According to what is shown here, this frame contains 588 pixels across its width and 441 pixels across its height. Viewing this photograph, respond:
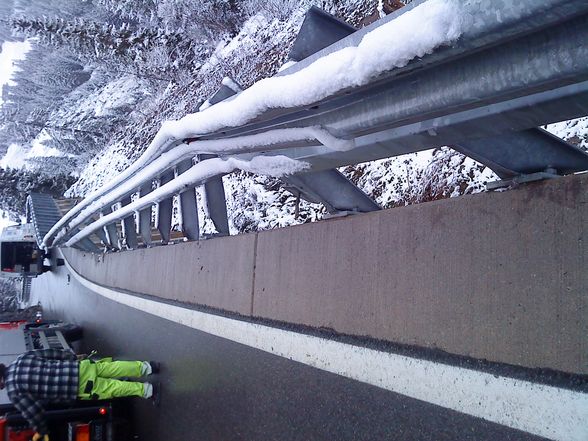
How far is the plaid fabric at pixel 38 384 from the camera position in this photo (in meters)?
6.61

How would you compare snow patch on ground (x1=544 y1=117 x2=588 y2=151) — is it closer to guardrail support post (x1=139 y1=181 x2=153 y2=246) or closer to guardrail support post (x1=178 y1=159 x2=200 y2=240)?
guardrail support post (x1=178 y1=159 x2=200 y2=240)

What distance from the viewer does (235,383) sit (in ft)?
16.4

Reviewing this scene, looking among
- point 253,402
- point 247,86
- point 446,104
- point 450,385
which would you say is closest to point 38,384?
point 253,402

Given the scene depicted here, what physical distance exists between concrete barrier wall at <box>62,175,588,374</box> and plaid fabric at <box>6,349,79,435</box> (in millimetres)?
3490

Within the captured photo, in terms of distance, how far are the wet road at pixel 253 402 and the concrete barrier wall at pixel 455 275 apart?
1.24 feet

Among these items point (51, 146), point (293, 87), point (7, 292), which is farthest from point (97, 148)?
point (293, 87)

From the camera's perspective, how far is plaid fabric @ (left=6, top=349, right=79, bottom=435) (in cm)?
661

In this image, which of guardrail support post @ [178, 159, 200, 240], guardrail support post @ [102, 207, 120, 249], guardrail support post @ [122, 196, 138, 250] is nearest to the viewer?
guardrail support post @ [178, 159, 200, 240]

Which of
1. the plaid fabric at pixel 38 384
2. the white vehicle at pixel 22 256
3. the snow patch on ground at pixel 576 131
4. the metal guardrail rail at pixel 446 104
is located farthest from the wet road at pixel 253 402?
the white vehicle at pixel 22 256

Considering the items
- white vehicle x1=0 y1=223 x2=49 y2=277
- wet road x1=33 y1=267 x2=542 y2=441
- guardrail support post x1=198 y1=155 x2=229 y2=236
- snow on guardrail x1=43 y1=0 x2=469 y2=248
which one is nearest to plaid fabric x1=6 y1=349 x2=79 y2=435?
wet road x1=33 y1=267 x2=542 y2=441

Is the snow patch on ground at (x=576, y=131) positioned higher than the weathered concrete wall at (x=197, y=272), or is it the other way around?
the snow patch on ground at (x=576, y=131)

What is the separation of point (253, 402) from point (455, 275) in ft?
8.33

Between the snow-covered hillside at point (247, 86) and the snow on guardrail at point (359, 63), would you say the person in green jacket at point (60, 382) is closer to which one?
the snow-covered hillside at point (247, 86)

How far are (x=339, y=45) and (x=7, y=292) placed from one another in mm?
47303
